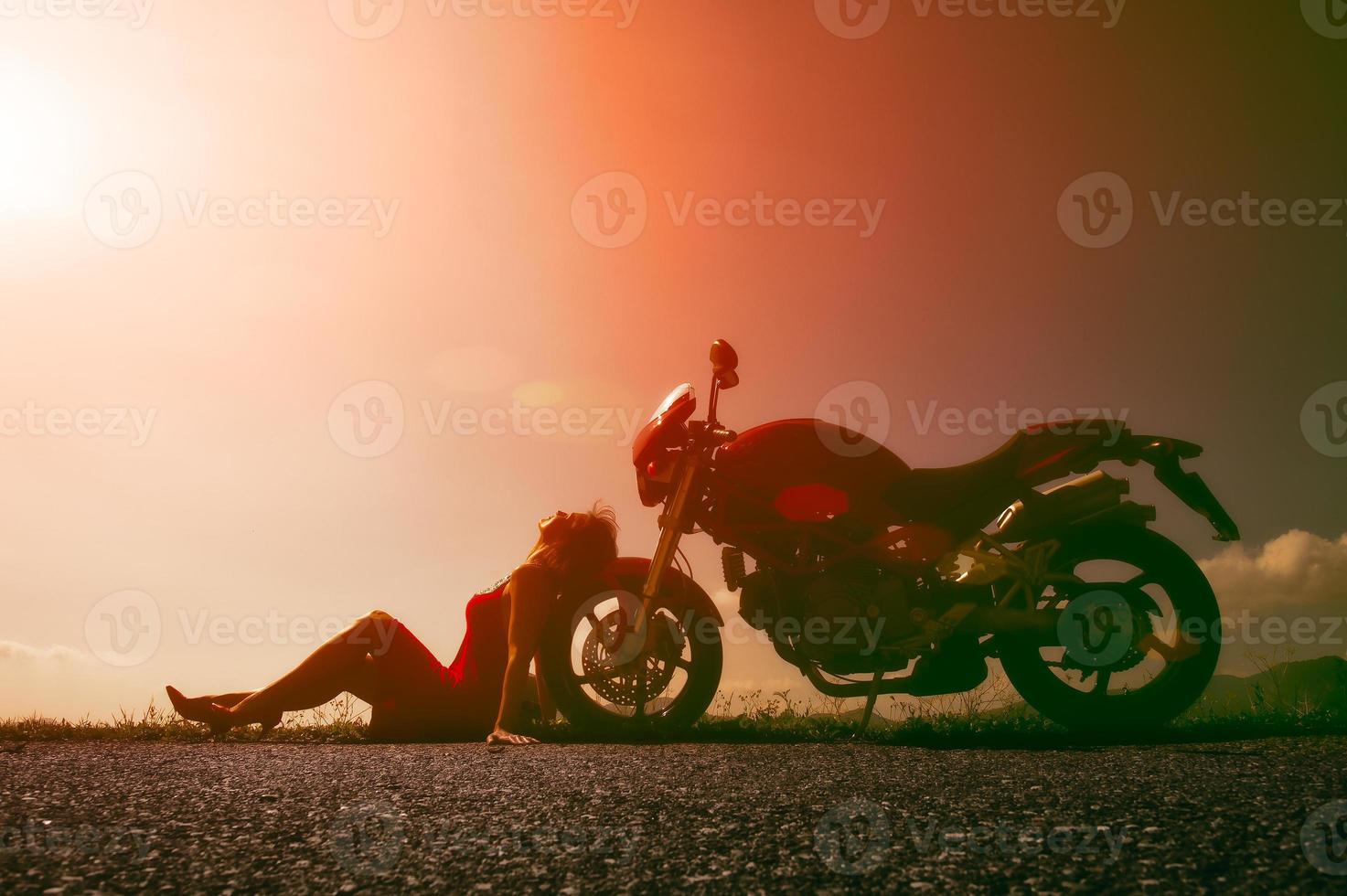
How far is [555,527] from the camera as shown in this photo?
A: 4.88 meters

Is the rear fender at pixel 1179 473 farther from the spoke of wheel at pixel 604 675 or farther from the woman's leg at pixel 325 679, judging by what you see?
the woman's leg at pixel 325 679

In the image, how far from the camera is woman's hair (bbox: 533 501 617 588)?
4.73m

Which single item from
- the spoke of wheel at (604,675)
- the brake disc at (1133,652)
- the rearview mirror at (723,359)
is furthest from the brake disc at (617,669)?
the brake disc at (1133,652)

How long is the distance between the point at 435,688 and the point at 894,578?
2698 mm

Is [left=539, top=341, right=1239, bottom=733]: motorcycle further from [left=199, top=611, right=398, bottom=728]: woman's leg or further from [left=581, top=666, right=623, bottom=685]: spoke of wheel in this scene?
[left=199, top=611, right=398, bottom=728]: woman's leg

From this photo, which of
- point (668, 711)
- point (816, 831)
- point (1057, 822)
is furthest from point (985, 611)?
point (816, 831)

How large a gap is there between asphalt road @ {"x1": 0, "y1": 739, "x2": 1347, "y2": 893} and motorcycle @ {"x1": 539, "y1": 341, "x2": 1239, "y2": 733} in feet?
3.11

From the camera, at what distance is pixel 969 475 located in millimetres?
4488

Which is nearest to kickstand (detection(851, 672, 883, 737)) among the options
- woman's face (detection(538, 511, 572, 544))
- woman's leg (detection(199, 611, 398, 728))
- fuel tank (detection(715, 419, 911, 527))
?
fuel tank (detection(715, 419, 911, 527))

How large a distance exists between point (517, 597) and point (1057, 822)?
10.2ft

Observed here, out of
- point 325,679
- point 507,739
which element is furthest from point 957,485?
point 325,679

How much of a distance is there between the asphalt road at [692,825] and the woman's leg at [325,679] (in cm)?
98

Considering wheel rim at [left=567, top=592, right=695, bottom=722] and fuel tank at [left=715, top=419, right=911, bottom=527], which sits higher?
fuel tank at [left=715, top=419, right=911, bottom=527]

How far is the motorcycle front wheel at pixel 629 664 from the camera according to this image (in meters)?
4.56
